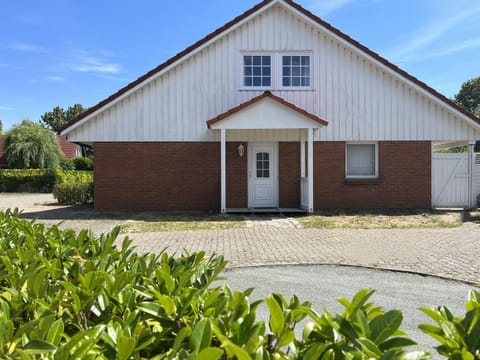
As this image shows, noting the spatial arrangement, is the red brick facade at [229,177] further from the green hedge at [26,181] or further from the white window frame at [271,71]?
the green hedge at [26,181]

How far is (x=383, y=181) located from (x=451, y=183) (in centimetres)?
271

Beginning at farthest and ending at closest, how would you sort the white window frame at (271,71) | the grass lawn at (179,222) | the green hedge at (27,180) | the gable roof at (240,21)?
the green hedge at (27,180)
the white window frame at (271,71)
the gable roof at (240,21)
the grass lawn at (179,222)

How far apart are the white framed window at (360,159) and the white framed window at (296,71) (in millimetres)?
2901

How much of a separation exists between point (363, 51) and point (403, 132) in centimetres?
326

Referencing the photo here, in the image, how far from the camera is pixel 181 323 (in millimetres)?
1810

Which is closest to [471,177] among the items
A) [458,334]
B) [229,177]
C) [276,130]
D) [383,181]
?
[383,181]

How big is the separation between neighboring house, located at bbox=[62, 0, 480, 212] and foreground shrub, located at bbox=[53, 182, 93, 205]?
431 centimetres

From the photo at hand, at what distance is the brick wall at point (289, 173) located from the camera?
15.1 meters

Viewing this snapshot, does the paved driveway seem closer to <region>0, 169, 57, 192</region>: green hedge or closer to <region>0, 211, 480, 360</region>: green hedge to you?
<region>0, 211, 480, 360</region>: green hedge

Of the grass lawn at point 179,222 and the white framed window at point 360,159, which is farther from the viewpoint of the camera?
the white framed window at point 360,159

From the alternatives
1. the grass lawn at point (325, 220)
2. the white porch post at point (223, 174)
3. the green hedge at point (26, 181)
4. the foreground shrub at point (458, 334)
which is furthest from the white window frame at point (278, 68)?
the green hedge at point (26, 181)

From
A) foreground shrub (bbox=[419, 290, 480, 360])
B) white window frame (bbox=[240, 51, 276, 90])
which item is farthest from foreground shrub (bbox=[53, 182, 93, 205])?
foreground shrub (bbox=[419, 290, 480, 360])

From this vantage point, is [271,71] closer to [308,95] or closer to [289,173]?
[308,95]

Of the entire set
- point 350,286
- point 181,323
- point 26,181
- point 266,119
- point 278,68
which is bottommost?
point 350,286
